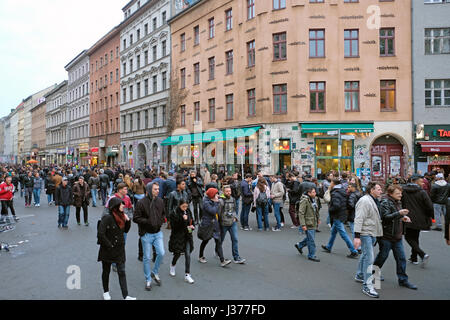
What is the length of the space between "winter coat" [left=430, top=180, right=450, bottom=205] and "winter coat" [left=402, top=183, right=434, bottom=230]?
516cm

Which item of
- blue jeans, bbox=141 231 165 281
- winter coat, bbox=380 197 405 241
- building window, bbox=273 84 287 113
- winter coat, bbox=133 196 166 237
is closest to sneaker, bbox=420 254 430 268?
winter coat, bbox=380 197 405 241

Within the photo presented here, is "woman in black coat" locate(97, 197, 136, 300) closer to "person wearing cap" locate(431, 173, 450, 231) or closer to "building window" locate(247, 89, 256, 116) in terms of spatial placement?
"person wearing cap" locate(431, 173, 450, 231)

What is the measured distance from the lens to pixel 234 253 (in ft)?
25.3

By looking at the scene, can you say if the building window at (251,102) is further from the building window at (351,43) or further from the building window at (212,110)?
the building window at (351,43)

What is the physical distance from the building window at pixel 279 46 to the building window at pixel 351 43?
401 cm

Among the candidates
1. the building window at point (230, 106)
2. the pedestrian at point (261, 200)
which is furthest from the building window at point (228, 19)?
the pedestrian at point (261, 200)

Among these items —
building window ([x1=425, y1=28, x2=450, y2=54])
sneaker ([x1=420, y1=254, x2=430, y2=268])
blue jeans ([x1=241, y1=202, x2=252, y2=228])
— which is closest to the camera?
sneaker ([x1=420, y1=254, x2=430, y2=268])

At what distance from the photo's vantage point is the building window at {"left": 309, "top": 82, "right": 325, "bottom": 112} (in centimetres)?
2356

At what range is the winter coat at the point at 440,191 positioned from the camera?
11.5 meters

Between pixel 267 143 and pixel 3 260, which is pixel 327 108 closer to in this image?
pixel 267 143

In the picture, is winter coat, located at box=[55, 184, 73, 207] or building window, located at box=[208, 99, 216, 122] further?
building window, located at box=[208, 99, 216, 122]

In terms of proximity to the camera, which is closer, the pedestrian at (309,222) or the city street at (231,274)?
the city street at (231,274)
